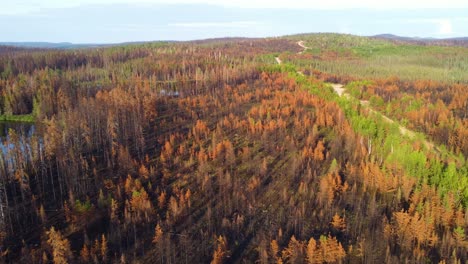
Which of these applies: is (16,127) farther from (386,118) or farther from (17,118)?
(386,118)

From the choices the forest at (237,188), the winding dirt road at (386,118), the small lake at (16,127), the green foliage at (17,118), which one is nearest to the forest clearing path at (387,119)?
the winding dirt road at (386,118)

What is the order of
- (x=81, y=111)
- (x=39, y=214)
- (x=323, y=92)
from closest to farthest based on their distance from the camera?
(x=39, y=214), (x=81, y=111), (x=323, y=92)

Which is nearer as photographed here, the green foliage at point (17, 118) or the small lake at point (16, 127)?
the small lake at point (16, 127)

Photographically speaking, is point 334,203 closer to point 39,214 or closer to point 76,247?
point 76,247

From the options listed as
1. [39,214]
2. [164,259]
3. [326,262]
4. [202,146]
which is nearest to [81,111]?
[202,146]

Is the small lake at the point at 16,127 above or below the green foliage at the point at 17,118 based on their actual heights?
below

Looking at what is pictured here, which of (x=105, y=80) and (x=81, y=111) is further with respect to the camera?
(x=105, y=80)

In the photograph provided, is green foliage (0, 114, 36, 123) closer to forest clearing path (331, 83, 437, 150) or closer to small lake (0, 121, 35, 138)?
small lake (0, 121, 35, 138)

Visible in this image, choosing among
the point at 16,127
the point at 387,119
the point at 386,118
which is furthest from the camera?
the point at 16,127

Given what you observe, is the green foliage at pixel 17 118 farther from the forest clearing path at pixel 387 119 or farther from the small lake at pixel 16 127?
the forest clearing path at pixel 387 119

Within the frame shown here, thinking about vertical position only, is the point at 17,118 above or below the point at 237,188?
above

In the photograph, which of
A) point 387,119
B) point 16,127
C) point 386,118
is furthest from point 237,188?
point 16,127
